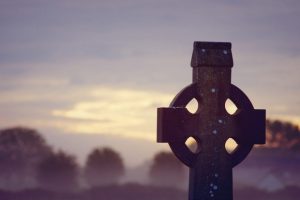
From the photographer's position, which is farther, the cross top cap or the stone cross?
the cross top cap

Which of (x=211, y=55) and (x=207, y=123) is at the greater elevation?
(x=211, y=55)

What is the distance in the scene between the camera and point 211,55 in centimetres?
1402

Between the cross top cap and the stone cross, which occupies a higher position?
the cross top cap

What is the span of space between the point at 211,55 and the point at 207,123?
4.05ft

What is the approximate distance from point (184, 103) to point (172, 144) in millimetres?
778

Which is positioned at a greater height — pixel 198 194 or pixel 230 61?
pixel 230 61

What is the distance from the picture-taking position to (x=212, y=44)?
14.1m

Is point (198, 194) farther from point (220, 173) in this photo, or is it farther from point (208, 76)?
point (208, 76)

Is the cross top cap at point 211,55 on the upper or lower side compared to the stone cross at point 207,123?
upper

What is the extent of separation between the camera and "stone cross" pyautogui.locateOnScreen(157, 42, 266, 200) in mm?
13820

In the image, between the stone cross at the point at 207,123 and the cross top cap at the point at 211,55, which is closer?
the stone cross at the point at 207,123

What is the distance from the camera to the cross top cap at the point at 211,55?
13.9 meters

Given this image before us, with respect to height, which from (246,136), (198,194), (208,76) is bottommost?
(198,194)

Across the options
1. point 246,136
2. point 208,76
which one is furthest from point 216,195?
point 208,76
